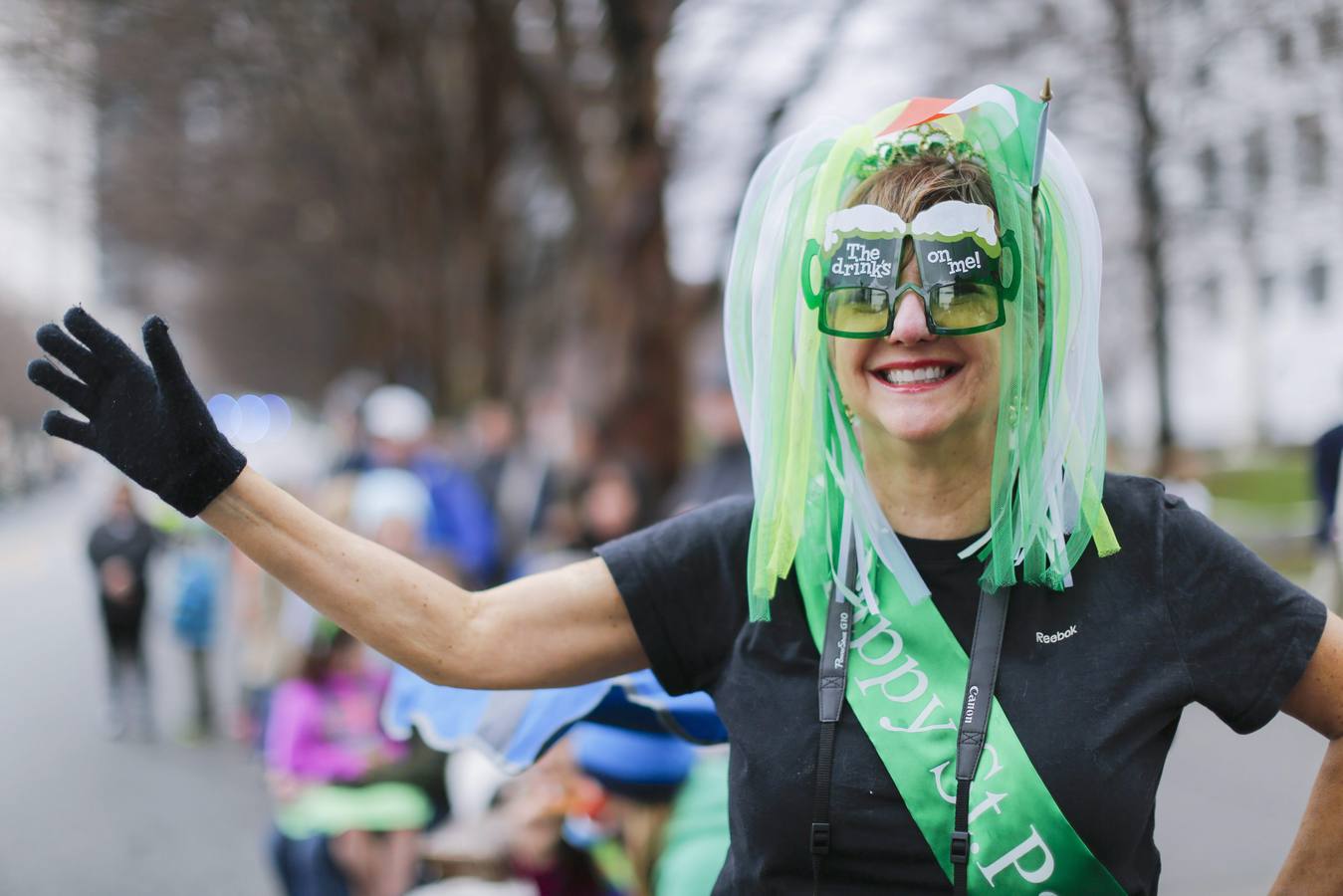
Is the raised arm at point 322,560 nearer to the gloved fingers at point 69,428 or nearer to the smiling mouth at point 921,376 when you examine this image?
the gloved fingers at point 69,428

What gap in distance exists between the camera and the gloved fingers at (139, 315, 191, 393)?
189cm

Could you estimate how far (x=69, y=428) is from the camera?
6.21 ft

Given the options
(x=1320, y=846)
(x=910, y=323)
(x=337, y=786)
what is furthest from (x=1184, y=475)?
(x=910, y=323)

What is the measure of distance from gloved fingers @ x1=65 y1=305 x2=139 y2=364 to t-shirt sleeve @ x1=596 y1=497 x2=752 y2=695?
726 mm

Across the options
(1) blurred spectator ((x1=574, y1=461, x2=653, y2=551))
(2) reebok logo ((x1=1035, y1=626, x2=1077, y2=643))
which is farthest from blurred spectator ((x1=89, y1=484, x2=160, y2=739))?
(2) reebok logo ((x1=1035, y1=626, x2=1077, y2=643))

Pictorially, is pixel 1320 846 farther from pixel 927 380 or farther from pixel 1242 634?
pixel 927 380

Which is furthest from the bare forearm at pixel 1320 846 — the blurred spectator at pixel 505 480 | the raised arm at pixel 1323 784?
the blurred spectator at pixel 505 480

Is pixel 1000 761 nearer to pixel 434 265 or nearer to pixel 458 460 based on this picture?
pixel 458 460

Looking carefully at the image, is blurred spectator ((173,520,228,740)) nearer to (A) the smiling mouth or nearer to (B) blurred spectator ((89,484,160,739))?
(B) blurred spectator ((89,484,160,739))

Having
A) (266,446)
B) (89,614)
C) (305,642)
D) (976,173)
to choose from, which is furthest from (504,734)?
(266,446)

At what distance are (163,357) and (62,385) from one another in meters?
0.14

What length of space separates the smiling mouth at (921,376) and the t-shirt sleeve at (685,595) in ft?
1.05

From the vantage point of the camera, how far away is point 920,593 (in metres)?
1.93

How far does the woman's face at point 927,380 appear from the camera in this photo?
1.93 meters
